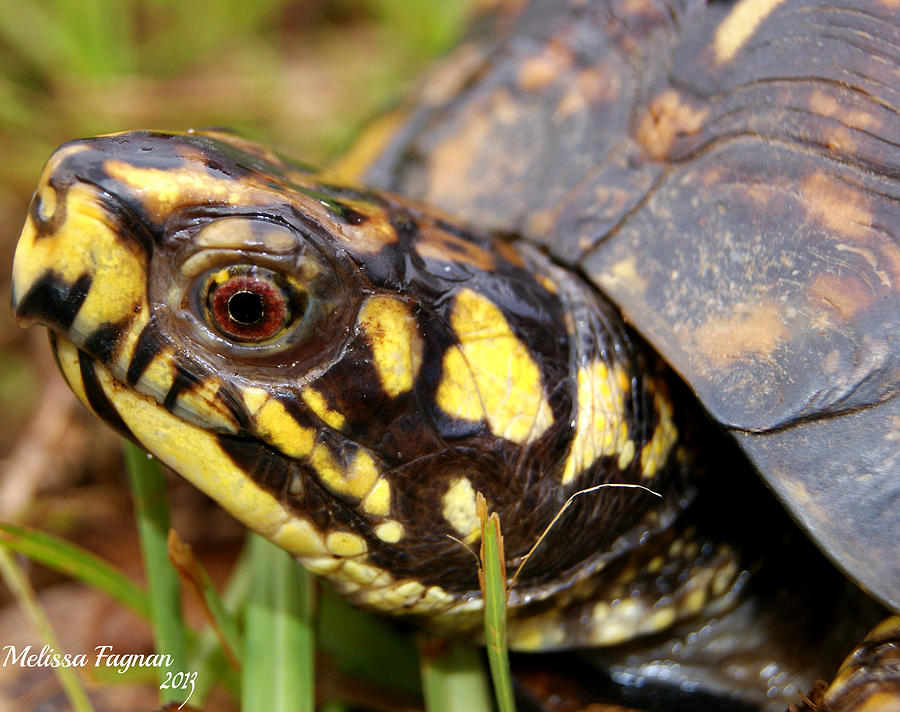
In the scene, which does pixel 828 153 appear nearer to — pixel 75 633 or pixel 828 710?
pixel 828 710

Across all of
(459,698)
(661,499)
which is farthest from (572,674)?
(661,499)

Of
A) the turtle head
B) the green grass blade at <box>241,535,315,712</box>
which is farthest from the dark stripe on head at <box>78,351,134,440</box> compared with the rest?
the green grass blade at <box>241,535,315,712</box>

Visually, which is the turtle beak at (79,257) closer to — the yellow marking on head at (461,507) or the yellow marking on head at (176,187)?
the yellow marking on head at (176,187)

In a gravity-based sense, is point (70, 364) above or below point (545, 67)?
below

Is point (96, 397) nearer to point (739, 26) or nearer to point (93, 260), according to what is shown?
point (93, 260)

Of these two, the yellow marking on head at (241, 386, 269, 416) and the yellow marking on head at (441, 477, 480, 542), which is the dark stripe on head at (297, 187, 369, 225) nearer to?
the yellow marking on head at (241, 386, 269, 416)

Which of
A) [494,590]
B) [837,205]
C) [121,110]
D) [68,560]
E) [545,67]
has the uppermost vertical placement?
[121,110]

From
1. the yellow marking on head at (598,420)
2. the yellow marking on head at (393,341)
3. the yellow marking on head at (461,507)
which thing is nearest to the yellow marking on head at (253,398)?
the yellow marking on head at (393,341)

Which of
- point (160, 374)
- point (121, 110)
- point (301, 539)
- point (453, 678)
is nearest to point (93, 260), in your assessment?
point (160, 374)
